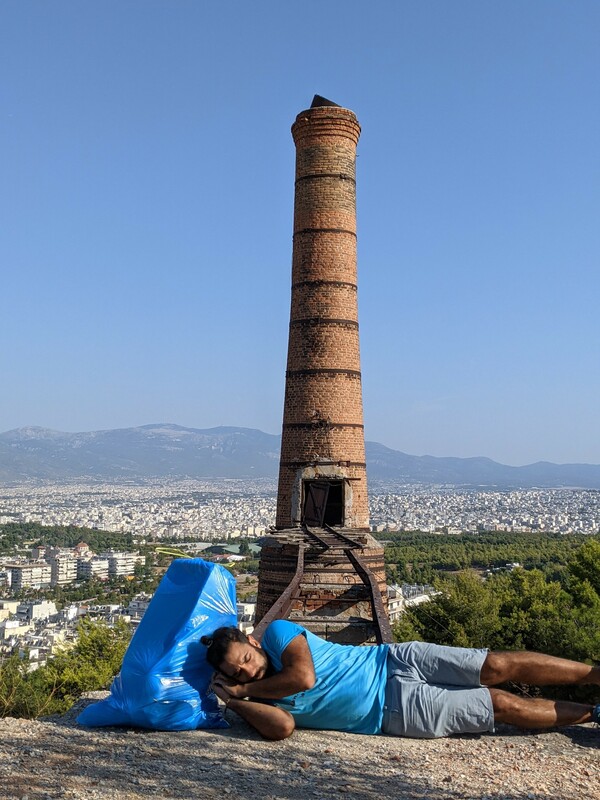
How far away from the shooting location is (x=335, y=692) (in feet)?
15.3

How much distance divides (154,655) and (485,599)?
10361mm

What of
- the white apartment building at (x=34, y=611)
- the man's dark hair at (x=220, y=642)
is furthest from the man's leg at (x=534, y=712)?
the white apartment building at (x=34, y=611)

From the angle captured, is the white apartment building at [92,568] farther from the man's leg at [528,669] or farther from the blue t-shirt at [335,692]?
the man's leg at [528,669]

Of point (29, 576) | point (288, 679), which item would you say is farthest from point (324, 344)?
point (29, 576)

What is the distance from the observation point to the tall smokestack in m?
11.5

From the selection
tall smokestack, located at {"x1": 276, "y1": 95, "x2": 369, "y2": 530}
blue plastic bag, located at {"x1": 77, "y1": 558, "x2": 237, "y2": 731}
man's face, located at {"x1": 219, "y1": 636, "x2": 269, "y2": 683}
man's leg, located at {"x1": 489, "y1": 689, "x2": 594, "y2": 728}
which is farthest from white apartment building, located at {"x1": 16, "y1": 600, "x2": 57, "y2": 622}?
man's leg, located at {"x1": 489, "y1": 689, "x2": 594, "y2": 728}

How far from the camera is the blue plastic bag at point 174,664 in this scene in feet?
15.7

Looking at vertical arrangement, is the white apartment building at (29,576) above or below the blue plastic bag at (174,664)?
below

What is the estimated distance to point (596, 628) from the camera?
38.0ft

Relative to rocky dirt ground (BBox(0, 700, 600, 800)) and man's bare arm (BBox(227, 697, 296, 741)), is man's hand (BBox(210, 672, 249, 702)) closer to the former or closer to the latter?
man's bare arm (BBox(227, 697, 296, 741))

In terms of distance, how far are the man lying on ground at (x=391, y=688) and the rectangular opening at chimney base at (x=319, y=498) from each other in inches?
267

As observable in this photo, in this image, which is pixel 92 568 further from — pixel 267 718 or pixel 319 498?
pixel 267 718

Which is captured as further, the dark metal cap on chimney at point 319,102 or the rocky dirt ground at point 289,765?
the dark metal cap on chimney at point 319,102

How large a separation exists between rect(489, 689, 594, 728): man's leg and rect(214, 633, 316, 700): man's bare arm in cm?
97
